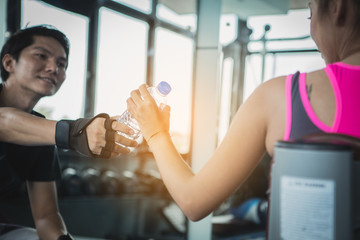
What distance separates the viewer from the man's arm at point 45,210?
1324mm

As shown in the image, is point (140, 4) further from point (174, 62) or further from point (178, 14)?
point (174, 62)

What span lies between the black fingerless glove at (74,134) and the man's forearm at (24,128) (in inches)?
1.6

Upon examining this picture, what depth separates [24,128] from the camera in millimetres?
1206

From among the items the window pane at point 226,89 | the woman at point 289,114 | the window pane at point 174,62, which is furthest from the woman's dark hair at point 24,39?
the window pane at point 174,62

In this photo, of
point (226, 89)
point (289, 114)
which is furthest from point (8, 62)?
point (226, 89)

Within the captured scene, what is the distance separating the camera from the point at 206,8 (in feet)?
5.39

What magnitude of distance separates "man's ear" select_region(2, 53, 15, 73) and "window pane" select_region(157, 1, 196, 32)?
3.70 meters

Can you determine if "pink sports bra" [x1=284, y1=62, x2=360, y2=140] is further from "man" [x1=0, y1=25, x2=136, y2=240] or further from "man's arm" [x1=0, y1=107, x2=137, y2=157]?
"man" [x1=0, y1=25, x2=136, y2=240]

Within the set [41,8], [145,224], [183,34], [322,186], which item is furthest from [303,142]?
[183,34]

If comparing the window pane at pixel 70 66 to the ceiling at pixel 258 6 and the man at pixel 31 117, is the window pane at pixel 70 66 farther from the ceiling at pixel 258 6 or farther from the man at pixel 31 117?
the man at pixel 31 117

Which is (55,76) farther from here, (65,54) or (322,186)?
(322,186)

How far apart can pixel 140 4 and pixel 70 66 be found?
4.53 ft

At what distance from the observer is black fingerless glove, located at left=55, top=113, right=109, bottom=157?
112cm

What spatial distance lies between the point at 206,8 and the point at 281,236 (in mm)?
1262
